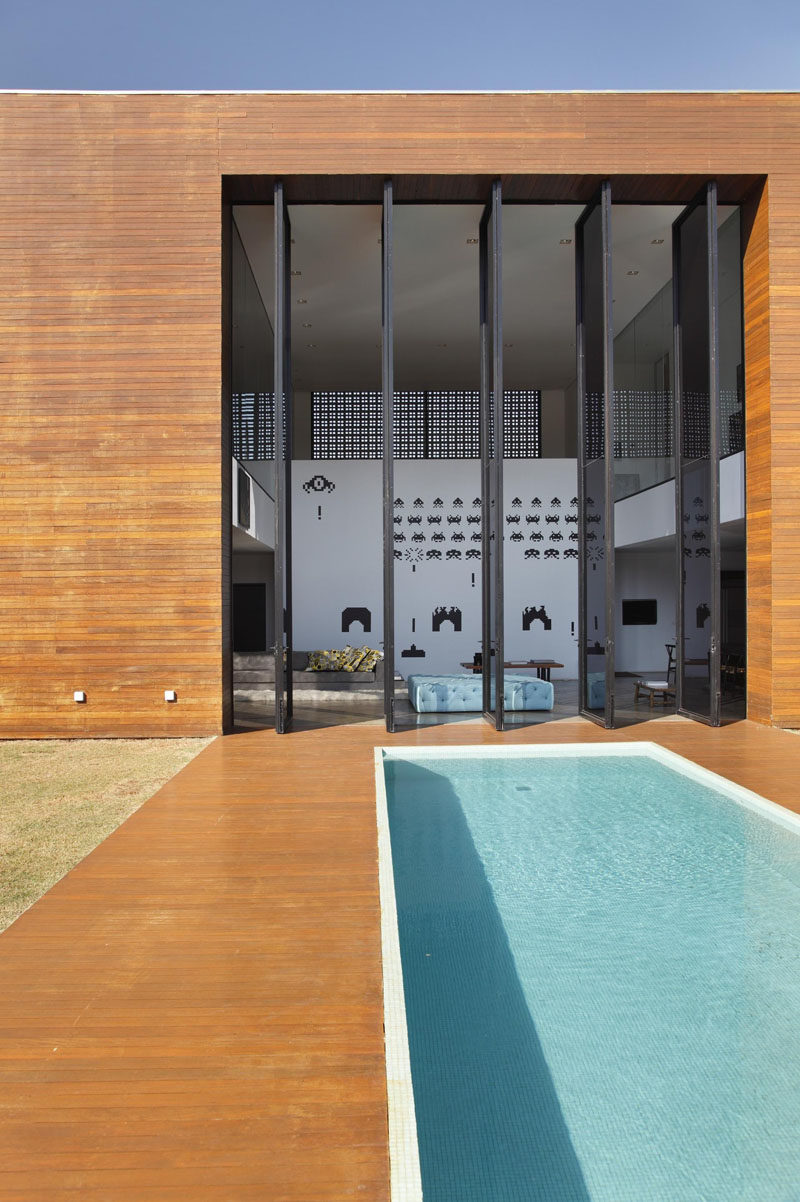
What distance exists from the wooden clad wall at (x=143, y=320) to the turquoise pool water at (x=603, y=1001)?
3743 mm

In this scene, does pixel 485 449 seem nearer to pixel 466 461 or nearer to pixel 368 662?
pixel 368 662

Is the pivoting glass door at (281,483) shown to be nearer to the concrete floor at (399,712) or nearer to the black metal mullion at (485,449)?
the concrete floor at (399,712)

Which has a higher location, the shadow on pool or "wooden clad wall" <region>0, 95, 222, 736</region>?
"wooden clad wall" <region>0, 95, 222, 736</region>

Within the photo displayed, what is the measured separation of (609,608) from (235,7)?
16.4 metres

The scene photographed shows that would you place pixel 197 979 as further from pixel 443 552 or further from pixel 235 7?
pixel 235 7

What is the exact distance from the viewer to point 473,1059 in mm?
2615

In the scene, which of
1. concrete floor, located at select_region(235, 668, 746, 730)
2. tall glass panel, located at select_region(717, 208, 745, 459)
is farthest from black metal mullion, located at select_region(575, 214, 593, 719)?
tall glass panel, located at select_region(717, 208, 745, 459)

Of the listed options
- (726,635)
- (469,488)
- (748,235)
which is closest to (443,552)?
(469,488)

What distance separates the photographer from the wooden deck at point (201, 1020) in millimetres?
1938

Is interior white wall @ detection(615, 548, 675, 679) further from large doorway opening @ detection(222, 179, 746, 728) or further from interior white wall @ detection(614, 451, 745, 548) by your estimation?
interior white wall @ detection(614, 451, 745, 548)

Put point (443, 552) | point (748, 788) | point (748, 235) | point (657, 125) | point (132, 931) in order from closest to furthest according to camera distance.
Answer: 1. point (132, 931)
2. point (748, 788)
3. point (657, 125)
4. point (748, 235)
5. point (443, 552)

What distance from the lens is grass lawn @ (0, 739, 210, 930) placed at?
4.02 metres

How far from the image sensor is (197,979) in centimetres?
286

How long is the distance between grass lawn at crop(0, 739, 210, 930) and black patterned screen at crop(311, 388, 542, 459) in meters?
8.80
